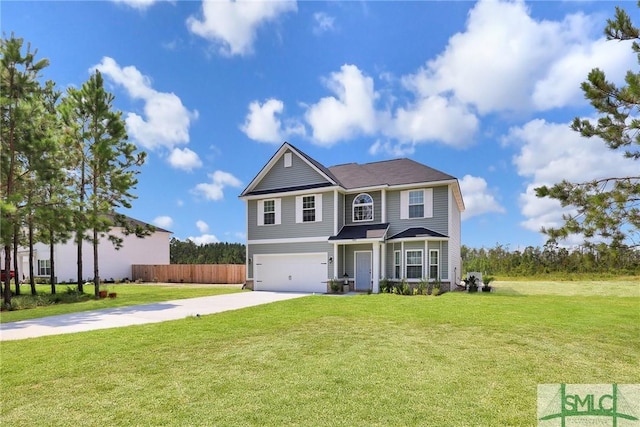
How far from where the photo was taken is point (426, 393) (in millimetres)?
4223

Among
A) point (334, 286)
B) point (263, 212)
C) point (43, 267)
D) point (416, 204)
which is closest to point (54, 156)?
point (263, 212)

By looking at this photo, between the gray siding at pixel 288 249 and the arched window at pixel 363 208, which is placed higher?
the arched window at pixel 363 208

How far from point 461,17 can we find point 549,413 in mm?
11703

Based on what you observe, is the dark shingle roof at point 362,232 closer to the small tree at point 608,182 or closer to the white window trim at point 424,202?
the white window trim at point 424,202

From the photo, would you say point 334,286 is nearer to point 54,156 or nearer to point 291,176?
point 291,176

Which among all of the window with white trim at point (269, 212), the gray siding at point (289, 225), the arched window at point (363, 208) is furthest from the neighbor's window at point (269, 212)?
the arched window at point (363, 208)

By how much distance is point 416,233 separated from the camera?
1748 cm

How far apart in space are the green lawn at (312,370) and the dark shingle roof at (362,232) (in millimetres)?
8895

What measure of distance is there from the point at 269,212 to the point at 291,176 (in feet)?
7.90

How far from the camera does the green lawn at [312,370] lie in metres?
3.80

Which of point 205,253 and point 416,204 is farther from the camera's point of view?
point 205,253

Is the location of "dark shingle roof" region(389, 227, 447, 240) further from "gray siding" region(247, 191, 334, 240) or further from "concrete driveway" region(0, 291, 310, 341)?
"concrete driveway" region(0, 291, 310, 341)

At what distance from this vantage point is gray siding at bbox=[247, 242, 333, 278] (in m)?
18.9

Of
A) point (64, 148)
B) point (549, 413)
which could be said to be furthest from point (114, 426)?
point (64, 148)
